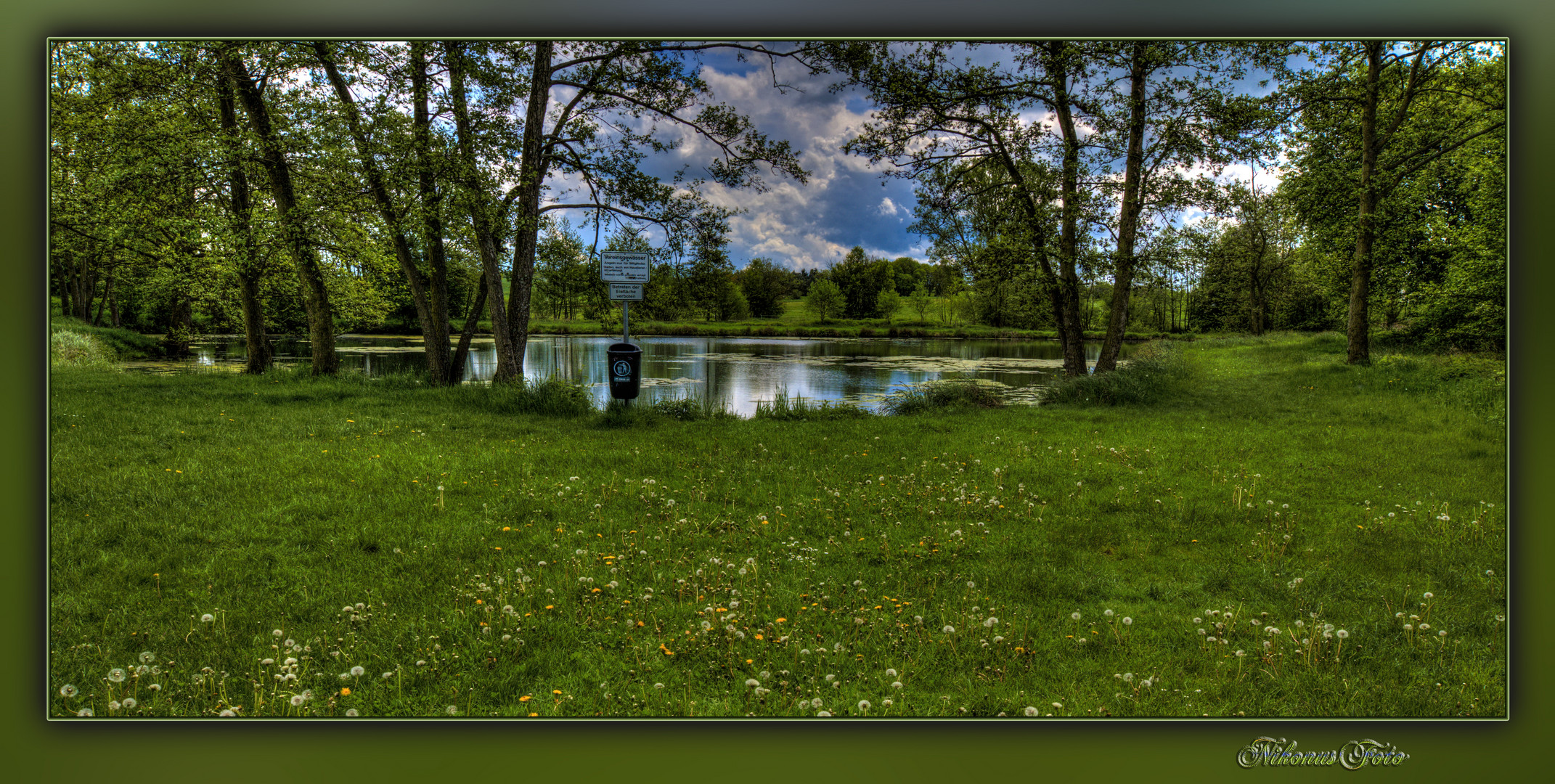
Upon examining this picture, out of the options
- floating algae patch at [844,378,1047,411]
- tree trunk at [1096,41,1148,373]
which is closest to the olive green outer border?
tree trunk at [1096,41,1148,373]

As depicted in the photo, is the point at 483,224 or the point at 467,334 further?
the point at 467,334

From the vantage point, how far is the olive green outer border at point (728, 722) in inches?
103

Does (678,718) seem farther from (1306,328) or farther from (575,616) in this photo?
(1306,328)

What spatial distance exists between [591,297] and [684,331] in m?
3.16

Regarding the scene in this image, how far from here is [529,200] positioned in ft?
32.5

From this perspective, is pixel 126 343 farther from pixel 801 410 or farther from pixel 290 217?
pixel 801 410

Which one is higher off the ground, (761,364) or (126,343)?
(126,343)

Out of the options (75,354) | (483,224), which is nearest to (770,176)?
(483,224)

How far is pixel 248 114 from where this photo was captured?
10930mm

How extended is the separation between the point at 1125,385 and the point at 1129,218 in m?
3.08

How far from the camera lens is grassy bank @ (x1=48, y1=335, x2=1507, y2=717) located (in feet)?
8.79

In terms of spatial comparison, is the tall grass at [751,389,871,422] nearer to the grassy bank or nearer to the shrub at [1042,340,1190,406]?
the grassy bank

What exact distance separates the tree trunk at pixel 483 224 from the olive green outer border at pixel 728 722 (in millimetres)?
4485

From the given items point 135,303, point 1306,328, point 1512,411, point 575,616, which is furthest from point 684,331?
point 135,303
